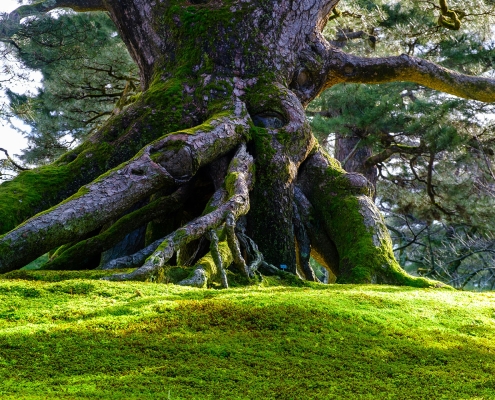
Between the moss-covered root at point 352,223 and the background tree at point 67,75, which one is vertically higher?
the background tree at point 67,75

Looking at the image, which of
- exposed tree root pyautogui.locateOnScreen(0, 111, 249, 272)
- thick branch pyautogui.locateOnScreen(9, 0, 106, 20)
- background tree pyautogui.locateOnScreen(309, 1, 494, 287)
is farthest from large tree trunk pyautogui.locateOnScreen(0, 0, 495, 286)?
background tree pyautogui.locateOnScreen(309, 1, 494, 287)

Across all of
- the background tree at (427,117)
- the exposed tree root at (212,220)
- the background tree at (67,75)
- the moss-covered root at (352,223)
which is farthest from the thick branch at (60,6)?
the background tree at (427,117)

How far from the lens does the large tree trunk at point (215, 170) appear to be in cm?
387

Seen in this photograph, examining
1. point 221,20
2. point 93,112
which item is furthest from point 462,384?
point 93,112

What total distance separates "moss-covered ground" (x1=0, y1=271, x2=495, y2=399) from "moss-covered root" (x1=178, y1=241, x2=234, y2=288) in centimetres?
37

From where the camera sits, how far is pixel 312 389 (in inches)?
70.1

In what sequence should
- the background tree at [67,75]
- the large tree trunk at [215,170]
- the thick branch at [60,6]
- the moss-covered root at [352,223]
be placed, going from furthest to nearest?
the background tree at [67,75]
the thick branch at [60,6]
the moss-covered root at [352,223]
the large tree trunk at [215,170]

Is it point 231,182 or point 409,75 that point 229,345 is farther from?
point 409,75

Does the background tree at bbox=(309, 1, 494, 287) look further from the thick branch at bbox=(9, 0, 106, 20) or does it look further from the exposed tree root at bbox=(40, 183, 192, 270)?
the exposed tree root at bbox=(40, 183, 192, 270)

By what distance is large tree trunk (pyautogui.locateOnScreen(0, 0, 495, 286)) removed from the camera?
12.7 feet

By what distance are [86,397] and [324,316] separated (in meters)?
1.31

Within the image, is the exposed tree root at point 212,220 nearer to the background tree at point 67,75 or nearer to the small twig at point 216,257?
the small twig at point 216,257

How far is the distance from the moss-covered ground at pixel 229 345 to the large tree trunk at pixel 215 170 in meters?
0.83

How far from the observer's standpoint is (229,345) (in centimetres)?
216
